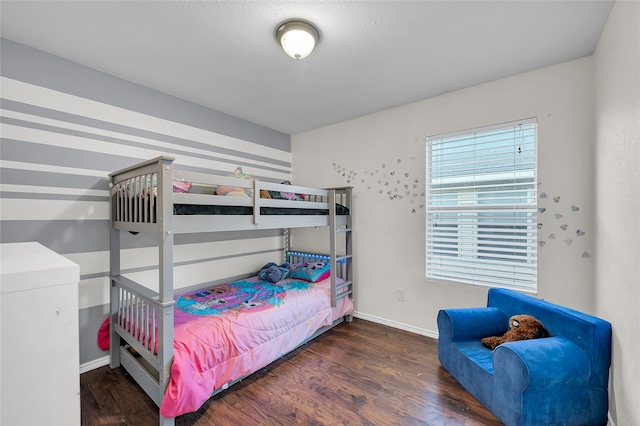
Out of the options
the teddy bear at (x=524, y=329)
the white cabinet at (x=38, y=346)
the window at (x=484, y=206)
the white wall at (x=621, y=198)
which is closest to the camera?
the white cabinet at (x=38, y=346)

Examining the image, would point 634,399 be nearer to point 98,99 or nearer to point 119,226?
point 119,226

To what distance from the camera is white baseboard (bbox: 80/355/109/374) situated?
211cm

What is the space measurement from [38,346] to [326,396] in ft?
5.83

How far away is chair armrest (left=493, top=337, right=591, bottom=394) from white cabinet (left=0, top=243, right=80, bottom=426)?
1897 millimetres

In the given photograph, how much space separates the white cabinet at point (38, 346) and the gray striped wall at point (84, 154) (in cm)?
189

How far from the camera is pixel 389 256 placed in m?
3.03

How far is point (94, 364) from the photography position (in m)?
2.18

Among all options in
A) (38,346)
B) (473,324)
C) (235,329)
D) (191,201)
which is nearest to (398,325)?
(473,324)

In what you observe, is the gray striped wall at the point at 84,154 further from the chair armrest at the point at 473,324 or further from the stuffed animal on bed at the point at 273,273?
the chair armrest at the point at 473,324

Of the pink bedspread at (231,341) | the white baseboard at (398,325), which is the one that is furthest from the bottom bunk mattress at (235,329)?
the white baseboard at (398,325)

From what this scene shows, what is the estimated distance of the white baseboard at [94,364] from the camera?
2114 millimetres

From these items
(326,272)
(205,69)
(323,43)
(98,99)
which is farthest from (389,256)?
(98,99)

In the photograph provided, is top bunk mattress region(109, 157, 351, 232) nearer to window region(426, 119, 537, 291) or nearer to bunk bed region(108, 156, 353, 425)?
bunk bed region(108, 156, 353, 425)

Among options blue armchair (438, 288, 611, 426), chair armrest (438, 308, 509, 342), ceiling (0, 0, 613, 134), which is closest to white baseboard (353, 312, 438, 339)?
chair armrest (438, 308, 509, 342)
